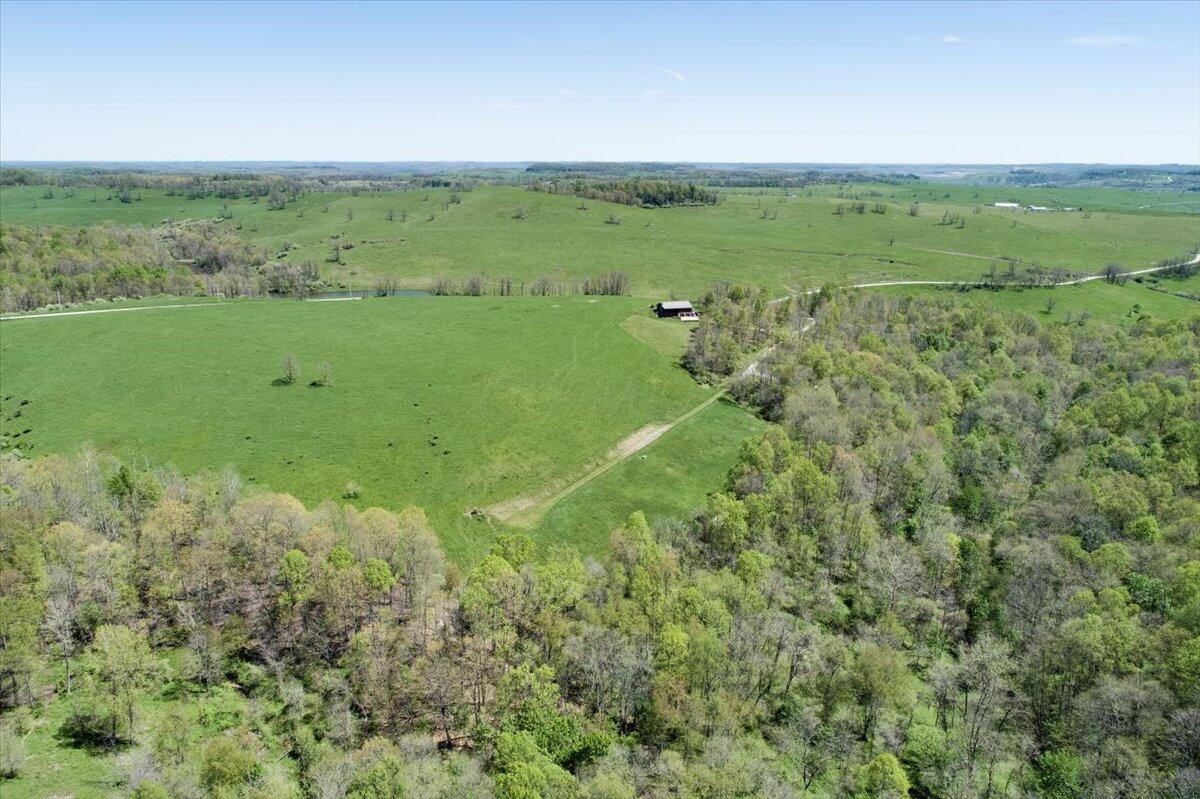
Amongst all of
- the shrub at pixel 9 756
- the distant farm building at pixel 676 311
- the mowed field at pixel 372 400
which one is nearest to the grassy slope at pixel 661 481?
the mowed field at pixel 372 400

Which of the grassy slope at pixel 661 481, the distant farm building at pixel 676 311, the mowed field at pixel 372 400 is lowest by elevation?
the grassy slope at pixel 661 481

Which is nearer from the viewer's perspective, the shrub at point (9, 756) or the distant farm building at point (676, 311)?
the shrub at point (9, 756)

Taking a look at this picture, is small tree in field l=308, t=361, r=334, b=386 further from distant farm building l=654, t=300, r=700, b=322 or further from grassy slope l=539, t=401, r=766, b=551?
distant farm building l=654, t=300, r=700, b=322

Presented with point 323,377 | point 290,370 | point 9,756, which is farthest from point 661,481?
point 9,756

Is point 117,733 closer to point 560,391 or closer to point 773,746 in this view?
point 773,746

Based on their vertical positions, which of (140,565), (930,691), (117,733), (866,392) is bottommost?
(930,691)

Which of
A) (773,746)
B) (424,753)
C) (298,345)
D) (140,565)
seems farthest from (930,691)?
(298,345)

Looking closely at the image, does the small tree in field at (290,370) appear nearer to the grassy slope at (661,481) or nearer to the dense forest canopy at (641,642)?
the dense forest canopy at (641,642)
